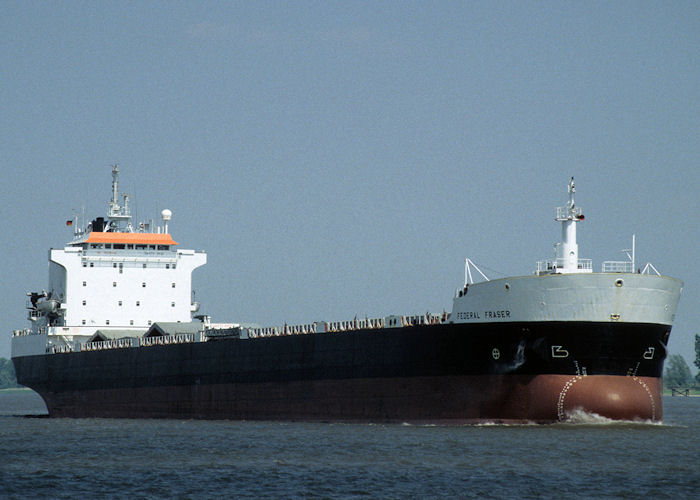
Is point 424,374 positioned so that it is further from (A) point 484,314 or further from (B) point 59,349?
(B) point 59,349

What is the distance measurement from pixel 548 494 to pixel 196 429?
1923cm

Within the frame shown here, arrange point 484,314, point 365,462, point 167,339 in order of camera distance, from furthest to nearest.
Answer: point 167,339, point 484,314, point 365,462

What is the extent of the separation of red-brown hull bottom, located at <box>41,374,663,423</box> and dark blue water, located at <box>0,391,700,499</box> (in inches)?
22.3

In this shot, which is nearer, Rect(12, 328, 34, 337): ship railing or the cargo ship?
the cargo ship

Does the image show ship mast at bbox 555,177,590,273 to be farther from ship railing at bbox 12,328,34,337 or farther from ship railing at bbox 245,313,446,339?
ship railing at bbox 12,328,34,337

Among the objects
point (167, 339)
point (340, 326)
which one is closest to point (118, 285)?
point (167, 339)

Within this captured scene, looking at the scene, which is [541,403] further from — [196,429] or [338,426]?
[196,429]

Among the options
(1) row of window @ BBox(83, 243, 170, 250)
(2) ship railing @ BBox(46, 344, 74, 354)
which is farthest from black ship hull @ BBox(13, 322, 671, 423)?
(1) row of window @ BBox(83, 243, 170, 250)

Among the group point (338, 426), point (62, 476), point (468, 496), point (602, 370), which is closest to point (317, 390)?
point (338, 426)

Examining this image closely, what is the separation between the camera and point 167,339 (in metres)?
51.0

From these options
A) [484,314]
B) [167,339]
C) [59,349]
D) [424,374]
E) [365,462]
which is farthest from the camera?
[59,349]

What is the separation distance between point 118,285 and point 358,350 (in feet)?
63.9

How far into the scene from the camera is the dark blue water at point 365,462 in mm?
25906

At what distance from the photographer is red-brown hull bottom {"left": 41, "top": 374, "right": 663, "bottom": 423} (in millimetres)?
36125
